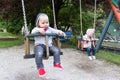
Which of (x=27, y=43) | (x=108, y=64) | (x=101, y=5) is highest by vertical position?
(x=101, y=5)

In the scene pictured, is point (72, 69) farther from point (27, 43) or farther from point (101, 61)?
point (27, 43)

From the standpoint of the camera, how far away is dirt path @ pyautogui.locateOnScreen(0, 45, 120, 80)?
6.36 m

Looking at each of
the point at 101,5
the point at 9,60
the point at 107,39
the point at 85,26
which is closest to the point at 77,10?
the point at 85,26

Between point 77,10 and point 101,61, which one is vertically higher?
point 77,10

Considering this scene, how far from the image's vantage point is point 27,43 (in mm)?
5059

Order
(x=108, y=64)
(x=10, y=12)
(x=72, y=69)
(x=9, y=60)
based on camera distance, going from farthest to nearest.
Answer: (x=10, y=12)
(x=9, y=60)
(x=108, y=64)
(x=72, y=69)

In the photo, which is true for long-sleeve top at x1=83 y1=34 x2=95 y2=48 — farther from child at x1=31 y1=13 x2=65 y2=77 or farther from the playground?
child at x1=31 y1=13 x2=65 y2=77

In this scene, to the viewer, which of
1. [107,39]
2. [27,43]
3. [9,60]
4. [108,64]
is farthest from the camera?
[107,39]

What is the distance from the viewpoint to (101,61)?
8.23 m

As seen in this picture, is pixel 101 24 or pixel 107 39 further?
pixel 101 24

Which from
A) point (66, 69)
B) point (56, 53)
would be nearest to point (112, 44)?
point (66, 69)

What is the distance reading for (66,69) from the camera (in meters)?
7.11

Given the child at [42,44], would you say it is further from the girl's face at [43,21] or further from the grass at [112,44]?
the grass at [112,44]

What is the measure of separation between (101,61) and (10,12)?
5.53m
